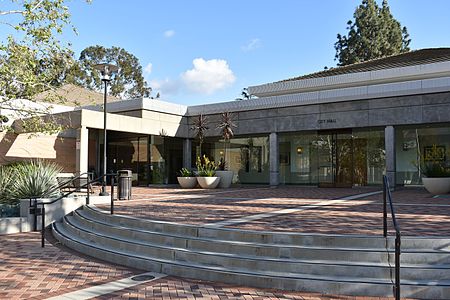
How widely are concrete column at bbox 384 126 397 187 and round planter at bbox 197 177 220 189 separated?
8.02 meters

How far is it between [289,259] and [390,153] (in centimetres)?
1431

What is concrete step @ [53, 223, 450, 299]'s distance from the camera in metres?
4.91

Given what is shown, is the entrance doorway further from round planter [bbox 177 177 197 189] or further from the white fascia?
round planter [bbox 177 177 197 189]

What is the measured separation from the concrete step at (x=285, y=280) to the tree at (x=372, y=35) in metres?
43.7

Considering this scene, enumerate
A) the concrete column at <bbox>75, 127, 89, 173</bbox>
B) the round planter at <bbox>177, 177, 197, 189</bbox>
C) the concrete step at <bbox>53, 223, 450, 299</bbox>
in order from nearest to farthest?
the concrete step at <bbox>53, 223, 450, 299</bbox>
the concrete column at <bbox>75, 127, 89, 173</bbox>
the round planter at <bbox>177, 177, 197, 189</bbox>

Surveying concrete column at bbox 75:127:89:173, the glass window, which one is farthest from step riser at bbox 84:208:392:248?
the glass window

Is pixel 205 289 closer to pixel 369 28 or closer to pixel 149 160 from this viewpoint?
pixel 149 160

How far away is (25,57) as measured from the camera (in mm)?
9172

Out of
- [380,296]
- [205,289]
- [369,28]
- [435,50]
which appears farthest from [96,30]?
[369,28]

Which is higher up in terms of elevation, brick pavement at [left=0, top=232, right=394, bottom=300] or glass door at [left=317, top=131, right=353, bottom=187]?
glass door at [left=317, top=131, right=353, bottom=187]

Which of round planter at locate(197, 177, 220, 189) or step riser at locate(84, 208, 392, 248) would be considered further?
round planter at locate(197, 177, 220, 189)

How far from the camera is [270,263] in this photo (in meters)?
5.63

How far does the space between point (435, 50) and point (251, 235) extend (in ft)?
81.2

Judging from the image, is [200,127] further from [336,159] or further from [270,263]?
[270,263]
